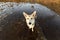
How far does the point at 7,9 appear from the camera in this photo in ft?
5.13

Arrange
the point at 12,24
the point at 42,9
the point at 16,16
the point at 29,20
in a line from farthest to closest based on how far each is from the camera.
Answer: the point at 42,9 → the point at 16,16 → the point at 12,24 → the point at 29,20

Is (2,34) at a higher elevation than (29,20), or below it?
below

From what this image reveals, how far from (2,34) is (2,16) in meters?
0.23

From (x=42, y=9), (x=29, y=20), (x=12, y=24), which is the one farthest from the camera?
(x=42, y=9)

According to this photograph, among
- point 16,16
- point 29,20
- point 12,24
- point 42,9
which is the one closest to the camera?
point 29,20

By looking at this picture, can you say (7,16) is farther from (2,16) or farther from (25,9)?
(25,9)

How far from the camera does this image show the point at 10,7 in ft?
5.25

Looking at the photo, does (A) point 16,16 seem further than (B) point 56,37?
Yes

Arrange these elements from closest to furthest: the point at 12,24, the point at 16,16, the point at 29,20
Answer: the point at 29,20
the point at 12,24
the point at 16,16

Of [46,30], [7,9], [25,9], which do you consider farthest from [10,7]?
[46,30]

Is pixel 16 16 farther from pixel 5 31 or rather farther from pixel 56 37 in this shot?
pixel 56 37

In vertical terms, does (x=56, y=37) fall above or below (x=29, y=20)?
below

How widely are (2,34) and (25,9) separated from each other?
332mm

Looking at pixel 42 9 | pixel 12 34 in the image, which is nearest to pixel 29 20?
pixel 12 34
